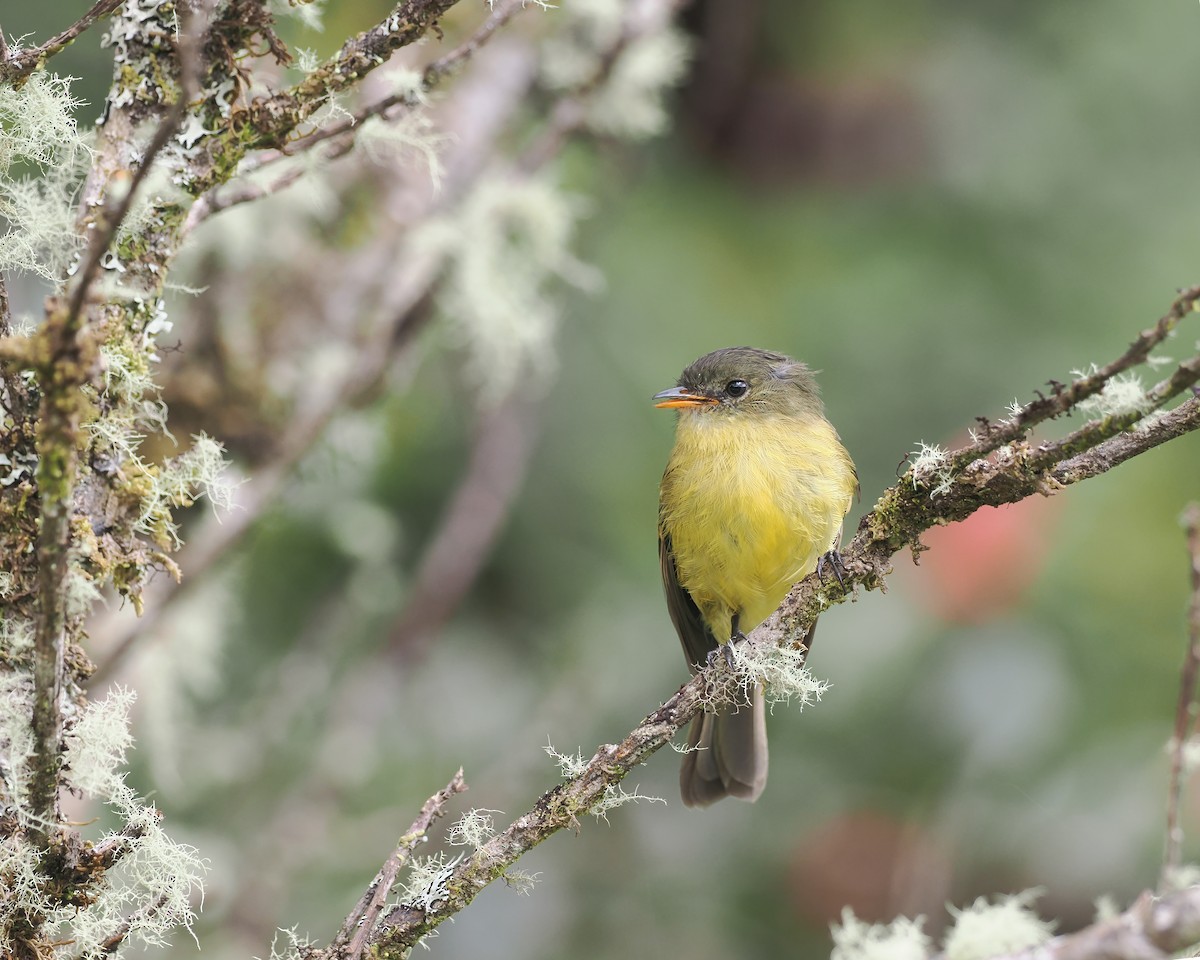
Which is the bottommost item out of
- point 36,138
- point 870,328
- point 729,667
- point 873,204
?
point 729,667

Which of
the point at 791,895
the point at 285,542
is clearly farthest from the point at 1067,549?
the point at 285,542

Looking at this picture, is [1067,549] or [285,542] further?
[285,542]

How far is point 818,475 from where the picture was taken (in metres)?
3.76

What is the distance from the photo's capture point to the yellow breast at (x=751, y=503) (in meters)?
3.71

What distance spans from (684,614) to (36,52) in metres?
2.84

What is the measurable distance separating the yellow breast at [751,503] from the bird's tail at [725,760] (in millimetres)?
354

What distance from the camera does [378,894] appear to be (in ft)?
6.20

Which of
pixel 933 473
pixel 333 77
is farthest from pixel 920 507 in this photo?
pixel 333 77

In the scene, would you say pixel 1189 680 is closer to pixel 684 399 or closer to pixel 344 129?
pixel 344 129

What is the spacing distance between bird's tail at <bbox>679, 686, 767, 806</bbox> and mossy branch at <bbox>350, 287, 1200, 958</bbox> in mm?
1723

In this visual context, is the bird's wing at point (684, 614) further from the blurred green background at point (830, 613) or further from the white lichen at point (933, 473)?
the white lichen at point (933, 473)

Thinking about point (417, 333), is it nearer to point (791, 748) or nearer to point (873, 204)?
point (791, 748)

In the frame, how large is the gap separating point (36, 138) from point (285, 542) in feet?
12.3

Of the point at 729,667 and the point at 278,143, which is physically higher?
the point at 278,143
